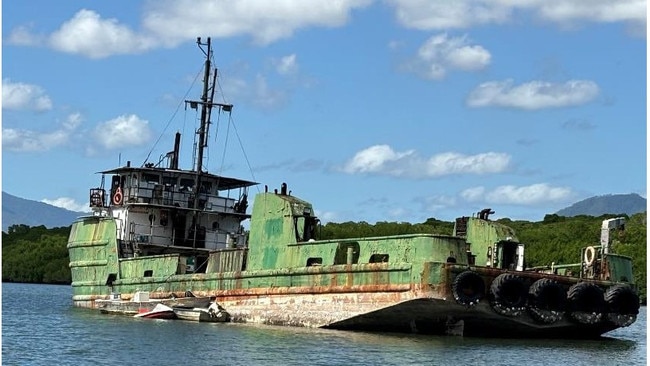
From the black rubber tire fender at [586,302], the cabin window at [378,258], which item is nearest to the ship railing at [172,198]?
the cabin window at [378,258]

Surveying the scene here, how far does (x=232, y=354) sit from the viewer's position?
65.2 ft

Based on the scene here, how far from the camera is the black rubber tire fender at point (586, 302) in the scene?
23.9 metres

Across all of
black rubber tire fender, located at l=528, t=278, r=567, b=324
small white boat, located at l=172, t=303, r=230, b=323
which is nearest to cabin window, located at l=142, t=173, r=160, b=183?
small white boat, located at l=172, t=303, r=230, b=323

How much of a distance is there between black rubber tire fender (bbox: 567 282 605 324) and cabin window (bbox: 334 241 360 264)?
466 centimetres

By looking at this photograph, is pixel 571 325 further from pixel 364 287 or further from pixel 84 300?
pixel 84 300

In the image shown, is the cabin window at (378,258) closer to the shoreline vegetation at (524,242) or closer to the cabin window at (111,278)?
the cabin window at (111,278)

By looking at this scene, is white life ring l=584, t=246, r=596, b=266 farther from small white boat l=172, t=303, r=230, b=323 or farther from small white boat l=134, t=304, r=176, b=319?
small white boat l=134, t=304, r=176, b=319

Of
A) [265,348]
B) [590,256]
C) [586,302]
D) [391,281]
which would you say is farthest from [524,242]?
[265,348]

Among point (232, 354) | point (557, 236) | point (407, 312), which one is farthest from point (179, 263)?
point (557, 236)

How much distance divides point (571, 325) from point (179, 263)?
421 inches

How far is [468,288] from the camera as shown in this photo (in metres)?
22.8

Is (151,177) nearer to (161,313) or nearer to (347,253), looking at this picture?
(161,313)

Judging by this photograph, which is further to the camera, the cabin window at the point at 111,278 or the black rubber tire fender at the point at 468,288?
the cabin window at the point at 111,278

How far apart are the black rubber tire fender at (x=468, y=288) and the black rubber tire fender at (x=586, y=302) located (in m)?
2.21
